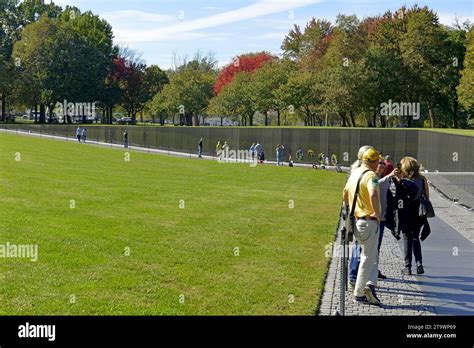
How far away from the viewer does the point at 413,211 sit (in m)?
10.2

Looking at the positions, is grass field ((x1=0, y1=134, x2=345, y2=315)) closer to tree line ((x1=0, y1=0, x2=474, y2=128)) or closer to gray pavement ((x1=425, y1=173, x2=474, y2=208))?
gray pavement ((x1=425, y1=173, x2=474, y2=208))

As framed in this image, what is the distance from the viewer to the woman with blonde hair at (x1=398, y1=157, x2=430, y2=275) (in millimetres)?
10125

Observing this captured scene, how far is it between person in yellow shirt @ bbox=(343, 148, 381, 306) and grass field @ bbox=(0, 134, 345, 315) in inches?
29.8

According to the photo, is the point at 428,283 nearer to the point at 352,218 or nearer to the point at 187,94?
the point at 352,218

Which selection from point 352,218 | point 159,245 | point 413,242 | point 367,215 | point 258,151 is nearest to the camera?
point 367,215

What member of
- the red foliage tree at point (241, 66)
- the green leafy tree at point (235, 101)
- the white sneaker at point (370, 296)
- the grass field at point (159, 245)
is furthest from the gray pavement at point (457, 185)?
the red foliage tree at point (241, 66)

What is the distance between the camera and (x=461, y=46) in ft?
175

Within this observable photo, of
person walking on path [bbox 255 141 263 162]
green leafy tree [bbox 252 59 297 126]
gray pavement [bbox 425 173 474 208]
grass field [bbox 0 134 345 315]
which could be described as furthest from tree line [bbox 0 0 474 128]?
grass field [bbox 0 134 345 315]

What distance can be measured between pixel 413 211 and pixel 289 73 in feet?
162

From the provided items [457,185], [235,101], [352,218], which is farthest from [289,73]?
[352,218]

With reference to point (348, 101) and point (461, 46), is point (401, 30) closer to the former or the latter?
point (461, 46)

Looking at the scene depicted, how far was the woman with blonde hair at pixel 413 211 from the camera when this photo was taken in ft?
33.2

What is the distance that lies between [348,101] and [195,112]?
25748 millimetres

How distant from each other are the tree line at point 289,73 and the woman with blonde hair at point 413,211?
34.9 m
